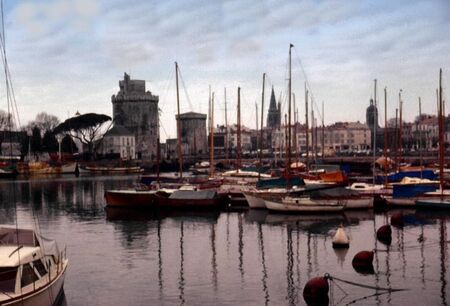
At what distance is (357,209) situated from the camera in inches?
2117

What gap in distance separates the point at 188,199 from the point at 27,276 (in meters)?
36.6

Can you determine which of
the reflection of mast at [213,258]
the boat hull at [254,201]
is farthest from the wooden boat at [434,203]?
the reflection of mast at [213,258]

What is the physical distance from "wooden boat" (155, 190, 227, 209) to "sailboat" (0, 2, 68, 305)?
31.7 metres

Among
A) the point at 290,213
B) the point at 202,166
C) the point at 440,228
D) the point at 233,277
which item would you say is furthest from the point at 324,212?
the point at 202,166

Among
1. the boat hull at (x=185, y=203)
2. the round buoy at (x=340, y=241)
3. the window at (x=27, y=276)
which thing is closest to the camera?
the window at (x=27, y=276)

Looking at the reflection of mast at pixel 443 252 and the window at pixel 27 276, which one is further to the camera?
the reflection of mast at pixel 443 252

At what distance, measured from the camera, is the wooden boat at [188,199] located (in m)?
56.0

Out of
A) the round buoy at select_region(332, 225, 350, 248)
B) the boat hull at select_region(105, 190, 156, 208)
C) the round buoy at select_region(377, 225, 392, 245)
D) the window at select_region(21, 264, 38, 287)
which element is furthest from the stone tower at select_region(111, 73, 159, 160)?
the window at select_region(21, 264, 38, 287)

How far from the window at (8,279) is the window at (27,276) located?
36cm

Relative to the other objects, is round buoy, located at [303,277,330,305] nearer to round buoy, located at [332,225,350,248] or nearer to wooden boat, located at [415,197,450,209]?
round buoy, located at [332,225,350,248]

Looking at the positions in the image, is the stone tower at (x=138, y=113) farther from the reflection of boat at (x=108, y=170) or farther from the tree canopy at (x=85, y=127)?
the reflection of boat at (x=108, y=170)

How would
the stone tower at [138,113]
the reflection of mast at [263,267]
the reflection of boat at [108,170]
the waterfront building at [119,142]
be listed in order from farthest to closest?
1. the stone tower at [138,113]
2. the waterfront building at [119,142]
3. the reflection of boat at [108,170]
4. the reflection of mast at [263,267]

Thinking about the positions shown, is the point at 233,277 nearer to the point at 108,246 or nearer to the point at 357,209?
the point at 108,246

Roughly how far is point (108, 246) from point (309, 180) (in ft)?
107
